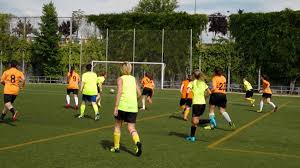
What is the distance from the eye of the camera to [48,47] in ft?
180

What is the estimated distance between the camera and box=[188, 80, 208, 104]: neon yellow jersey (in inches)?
463

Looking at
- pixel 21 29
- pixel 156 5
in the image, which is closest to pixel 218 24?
pixel 21 29

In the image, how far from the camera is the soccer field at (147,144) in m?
8.56

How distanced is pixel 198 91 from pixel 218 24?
3958cm

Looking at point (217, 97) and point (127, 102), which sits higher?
point (127, 102)

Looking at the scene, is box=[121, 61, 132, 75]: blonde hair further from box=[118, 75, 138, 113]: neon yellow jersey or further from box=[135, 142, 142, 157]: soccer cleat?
box=[135, 142, 142, 157]: soccer cleat

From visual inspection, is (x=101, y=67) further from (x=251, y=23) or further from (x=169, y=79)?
(x=251, y=23)

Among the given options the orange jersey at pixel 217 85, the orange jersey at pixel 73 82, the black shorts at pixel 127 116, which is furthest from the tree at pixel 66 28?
the black shorts at pixel 127 116

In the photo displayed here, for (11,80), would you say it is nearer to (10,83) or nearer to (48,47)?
(10,83)

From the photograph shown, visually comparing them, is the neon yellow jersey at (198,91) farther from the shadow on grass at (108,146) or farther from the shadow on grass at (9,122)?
the shadow on grass at (9,122)

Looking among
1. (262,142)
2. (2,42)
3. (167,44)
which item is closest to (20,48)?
(2,42)

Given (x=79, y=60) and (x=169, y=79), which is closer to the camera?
(x=169, y=79)

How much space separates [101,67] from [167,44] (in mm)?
7834

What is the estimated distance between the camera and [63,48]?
55406 mm
